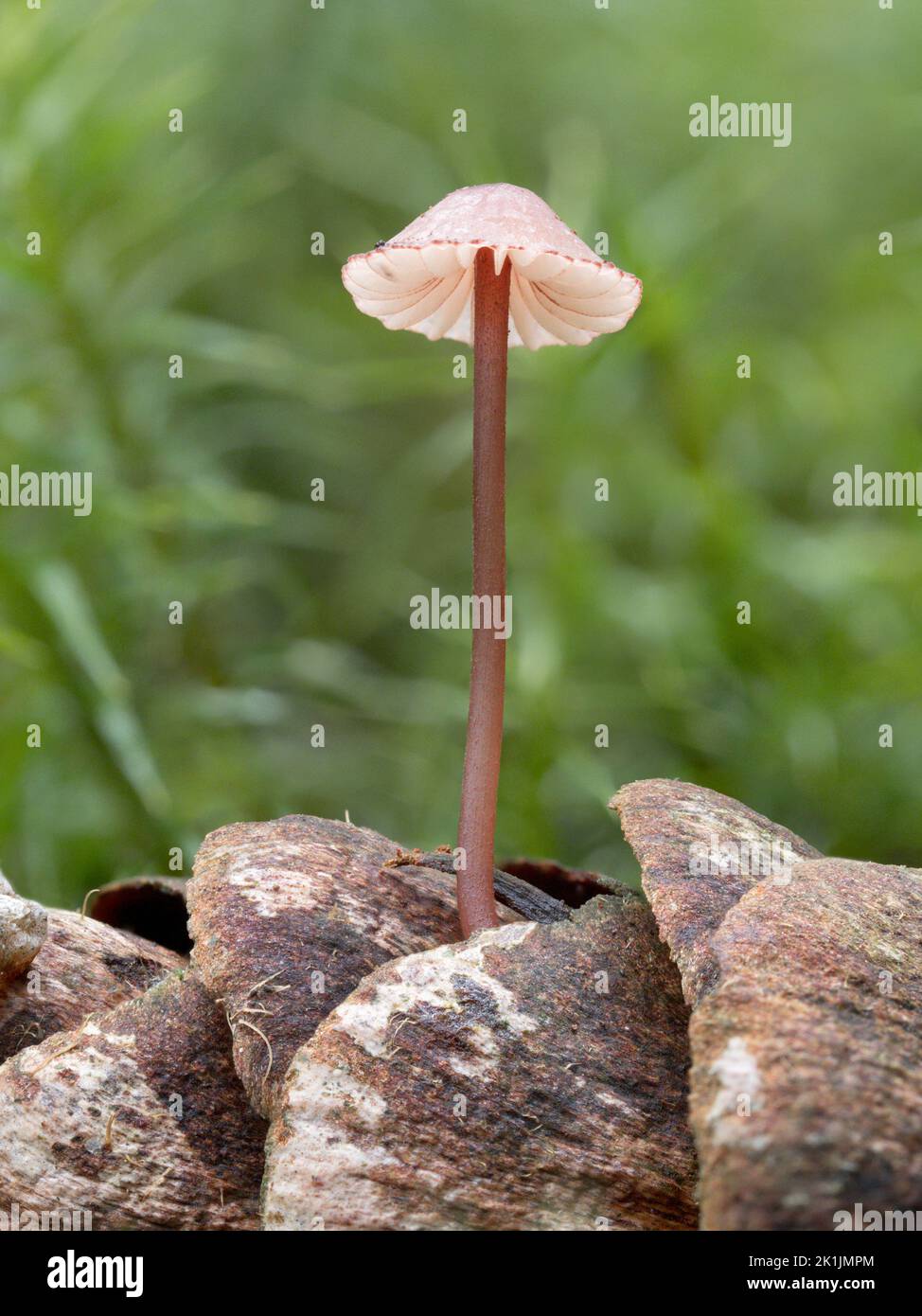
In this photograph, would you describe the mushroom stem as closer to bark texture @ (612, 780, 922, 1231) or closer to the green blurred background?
bark texture @ (612, 780, 922, 1231)

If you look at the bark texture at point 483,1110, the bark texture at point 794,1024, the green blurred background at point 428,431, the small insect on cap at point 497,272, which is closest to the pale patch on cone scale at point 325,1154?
the bark texture at point 483,1110

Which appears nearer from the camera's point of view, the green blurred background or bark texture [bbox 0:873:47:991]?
bark texture [bbox 0:873:47:991]

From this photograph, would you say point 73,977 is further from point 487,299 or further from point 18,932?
point 487,299

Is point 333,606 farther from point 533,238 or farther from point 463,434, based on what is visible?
point 533,238

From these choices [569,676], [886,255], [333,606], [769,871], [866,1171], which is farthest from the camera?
[333,606]

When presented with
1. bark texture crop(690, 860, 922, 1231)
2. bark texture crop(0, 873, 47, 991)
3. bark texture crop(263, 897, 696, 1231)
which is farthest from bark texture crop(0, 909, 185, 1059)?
bark texture crop(690, 860, 922, 1231)

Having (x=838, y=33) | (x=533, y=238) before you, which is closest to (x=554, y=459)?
(x=533, y=238)
